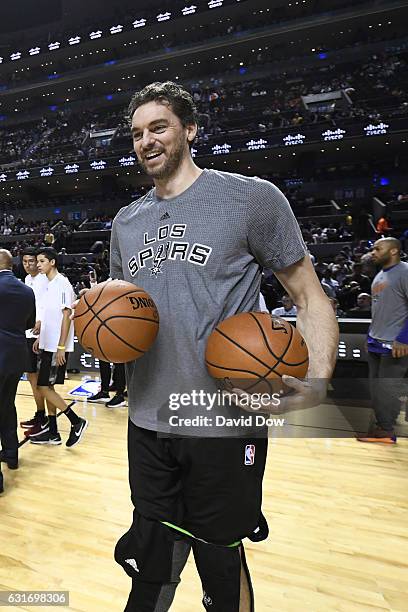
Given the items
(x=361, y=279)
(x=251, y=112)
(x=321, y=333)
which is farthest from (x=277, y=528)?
(x=251, y=112)

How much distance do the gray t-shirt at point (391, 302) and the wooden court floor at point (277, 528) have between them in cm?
97

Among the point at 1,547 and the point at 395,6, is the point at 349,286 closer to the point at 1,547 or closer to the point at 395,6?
the point at 1,547

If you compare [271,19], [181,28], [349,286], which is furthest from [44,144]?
[349,286]

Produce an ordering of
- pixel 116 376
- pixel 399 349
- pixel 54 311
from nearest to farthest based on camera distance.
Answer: pixel 399 349 < pixel 54 311 < pixel 116 376

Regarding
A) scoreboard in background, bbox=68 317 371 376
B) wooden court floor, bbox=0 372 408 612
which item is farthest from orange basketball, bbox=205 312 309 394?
scoreboard in background, bbox=68 317 371 376

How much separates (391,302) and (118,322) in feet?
9.16

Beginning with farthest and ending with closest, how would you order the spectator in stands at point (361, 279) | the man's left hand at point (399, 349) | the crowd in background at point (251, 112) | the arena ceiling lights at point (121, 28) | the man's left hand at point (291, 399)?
the arena ceiling lights at point (121, 28), the crowd in background at point (251, 112), the spectator in stands at point (361, 279), the man's left hand at point (399, 349), the man's left hand at point (291, 399)

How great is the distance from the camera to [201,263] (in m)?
1.05

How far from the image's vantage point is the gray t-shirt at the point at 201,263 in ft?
3.44

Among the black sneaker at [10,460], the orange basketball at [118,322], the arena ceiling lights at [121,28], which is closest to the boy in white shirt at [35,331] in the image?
the black sneaker at [10,460]

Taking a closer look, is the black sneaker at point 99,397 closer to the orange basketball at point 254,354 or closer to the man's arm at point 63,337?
the man's arm at point 63,337

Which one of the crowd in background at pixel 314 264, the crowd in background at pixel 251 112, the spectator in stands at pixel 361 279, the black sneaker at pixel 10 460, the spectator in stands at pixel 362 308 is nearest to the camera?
the black sneaker at pixel 10 460

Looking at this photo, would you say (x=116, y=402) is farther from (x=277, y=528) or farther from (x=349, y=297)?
(x=349, y=297)

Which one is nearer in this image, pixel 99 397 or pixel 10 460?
pixel 10 460
